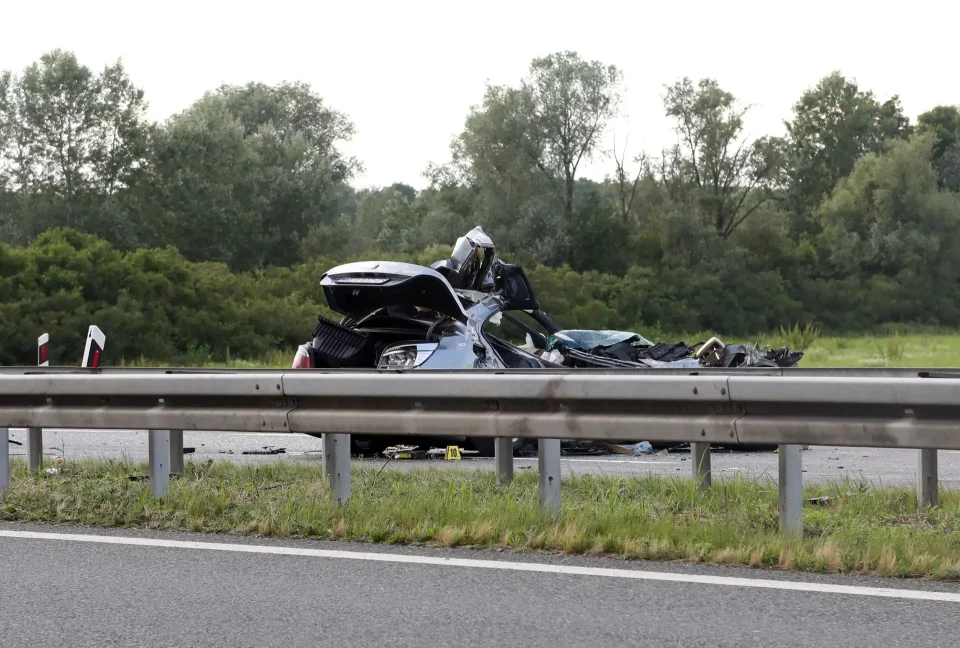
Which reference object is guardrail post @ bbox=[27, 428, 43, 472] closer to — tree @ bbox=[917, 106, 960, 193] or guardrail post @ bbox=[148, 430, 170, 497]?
guardrail post @ bbox=[148, 430, 170, 497]

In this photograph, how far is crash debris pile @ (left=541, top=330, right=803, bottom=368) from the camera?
1164 cm

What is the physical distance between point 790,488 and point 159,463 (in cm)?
355

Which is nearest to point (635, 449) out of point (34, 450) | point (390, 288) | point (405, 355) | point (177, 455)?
point (405, 355)

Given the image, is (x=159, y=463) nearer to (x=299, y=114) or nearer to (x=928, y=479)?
(x=928, y=479)

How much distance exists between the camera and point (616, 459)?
10.9m

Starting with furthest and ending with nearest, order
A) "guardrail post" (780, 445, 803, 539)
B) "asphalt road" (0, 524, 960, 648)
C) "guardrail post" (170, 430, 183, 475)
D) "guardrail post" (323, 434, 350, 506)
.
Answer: "guardrail post" (170, 430, 183, 475) < "guardrail post" (323, 434, 350, 506) < "guardrail post" (780, 445, 803, 539) < "asphalt road" (0, 524, 960, 648)

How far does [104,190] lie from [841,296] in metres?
33.3

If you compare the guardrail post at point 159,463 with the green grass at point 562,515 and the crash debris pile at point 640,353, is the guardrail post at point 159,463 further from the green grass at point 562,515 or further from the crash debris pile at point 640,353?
the crash debris pile at point 640,353

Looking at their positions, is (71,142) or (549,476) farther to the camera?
(71,142)

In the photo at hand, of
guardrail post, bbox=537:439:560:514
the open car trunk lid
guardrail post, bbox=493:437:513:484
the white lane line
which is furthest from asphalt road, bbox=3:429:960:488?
the white lane line

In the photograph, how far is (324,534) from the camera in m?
6.62

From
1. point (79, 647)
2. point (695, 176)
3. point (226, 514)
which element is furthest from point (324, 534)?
point (695, 176)

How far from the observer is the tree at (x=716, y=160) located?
197 ft

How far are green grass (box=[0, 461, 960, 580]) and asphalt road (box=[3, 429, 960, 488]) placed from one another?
1151 millimetres
